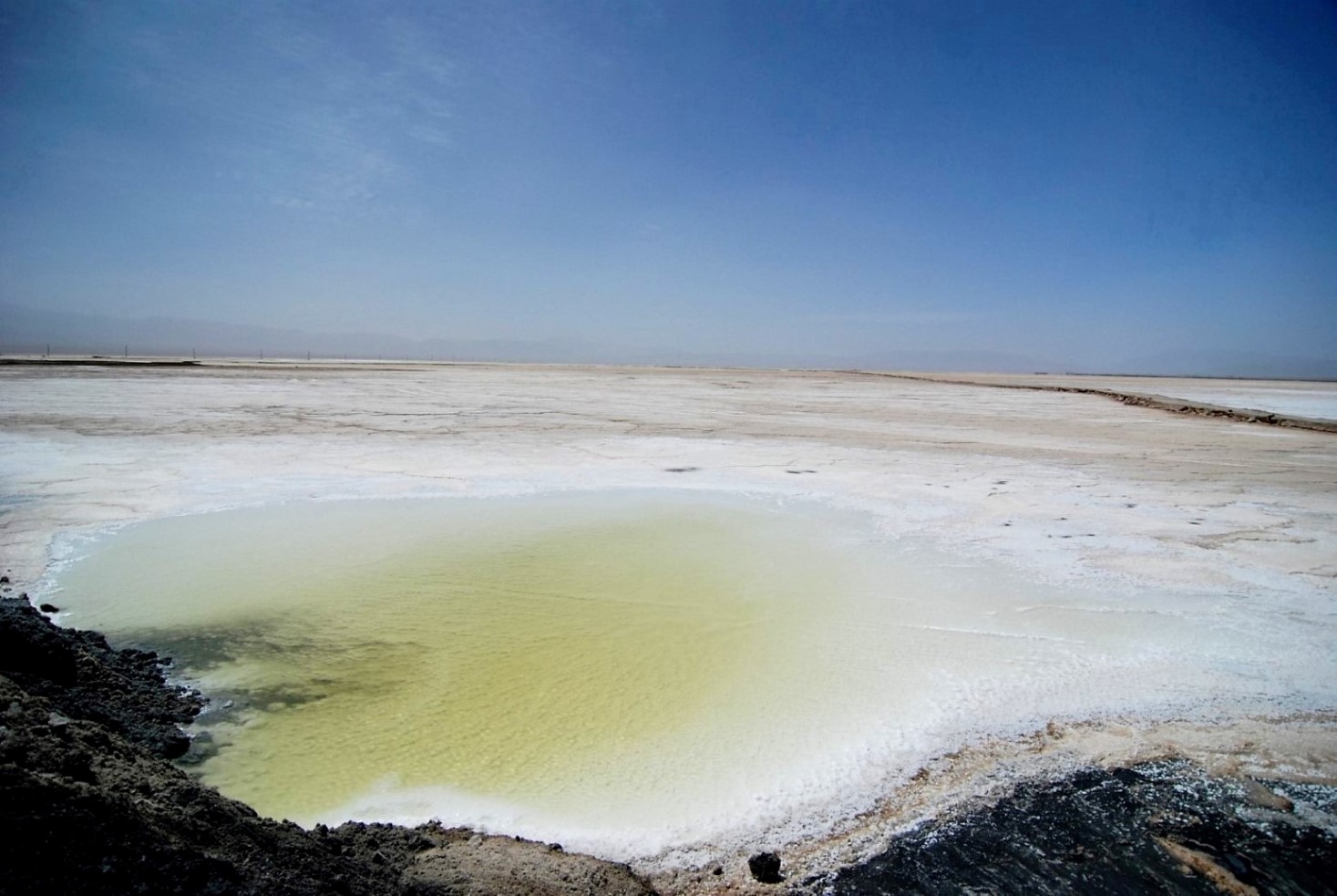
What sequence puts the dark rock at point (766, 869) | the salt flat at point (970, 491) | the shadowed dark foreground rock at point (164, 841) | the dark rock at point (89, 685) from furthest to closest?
the salt flat at point (970, 491) → the dark rock at point (89, 685) → the dark rock at point (766, 869) → the shadowed dark foreground rock at point (164, 841)

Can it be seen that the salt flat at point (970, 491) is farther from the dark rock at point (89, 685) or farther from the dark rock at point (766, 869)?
the dark rock at point (89, 685)

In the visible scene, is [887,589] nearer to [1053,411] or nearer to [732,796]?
[732,796]

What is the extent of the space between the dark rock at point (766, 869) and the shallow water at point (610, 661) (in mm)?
243

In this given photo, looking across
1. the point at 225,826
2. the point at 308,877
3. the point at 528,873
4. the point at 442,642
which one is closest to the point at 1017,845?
the point at 528,873

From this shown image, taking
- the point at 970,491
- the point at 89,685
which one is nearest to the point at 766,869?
the point at 89,685

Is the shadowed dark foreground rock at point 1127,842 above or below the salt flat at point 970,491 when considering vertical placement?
below

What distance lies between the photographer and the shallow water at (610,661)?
2.54m

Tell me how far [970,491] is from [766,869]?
21.1 feet

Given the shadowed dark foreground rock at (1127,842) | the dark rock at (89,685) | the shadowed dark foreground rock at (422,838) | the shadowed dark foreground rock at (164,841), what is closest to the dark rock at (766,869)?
the shadowed dark foreground rock at (422,838)

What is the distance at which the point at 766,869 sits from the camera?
2062 mm

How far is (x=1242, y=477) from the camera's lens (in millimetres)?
8531

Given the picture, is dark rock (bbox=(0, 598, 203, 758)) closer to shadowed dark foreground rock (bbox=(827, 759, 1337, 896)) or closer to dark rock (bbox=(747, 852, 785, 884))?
dark rock (bbox=(747, 852, 785, 884))

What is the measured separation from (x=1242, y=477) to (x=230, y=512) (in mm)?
11204

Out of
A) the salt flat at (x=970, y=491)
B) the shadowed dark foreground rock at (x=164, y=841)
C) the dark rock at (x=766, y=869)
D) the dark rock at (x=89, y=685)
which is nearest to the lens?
the shadowed dark foreground rock at (x=164, y=841)
